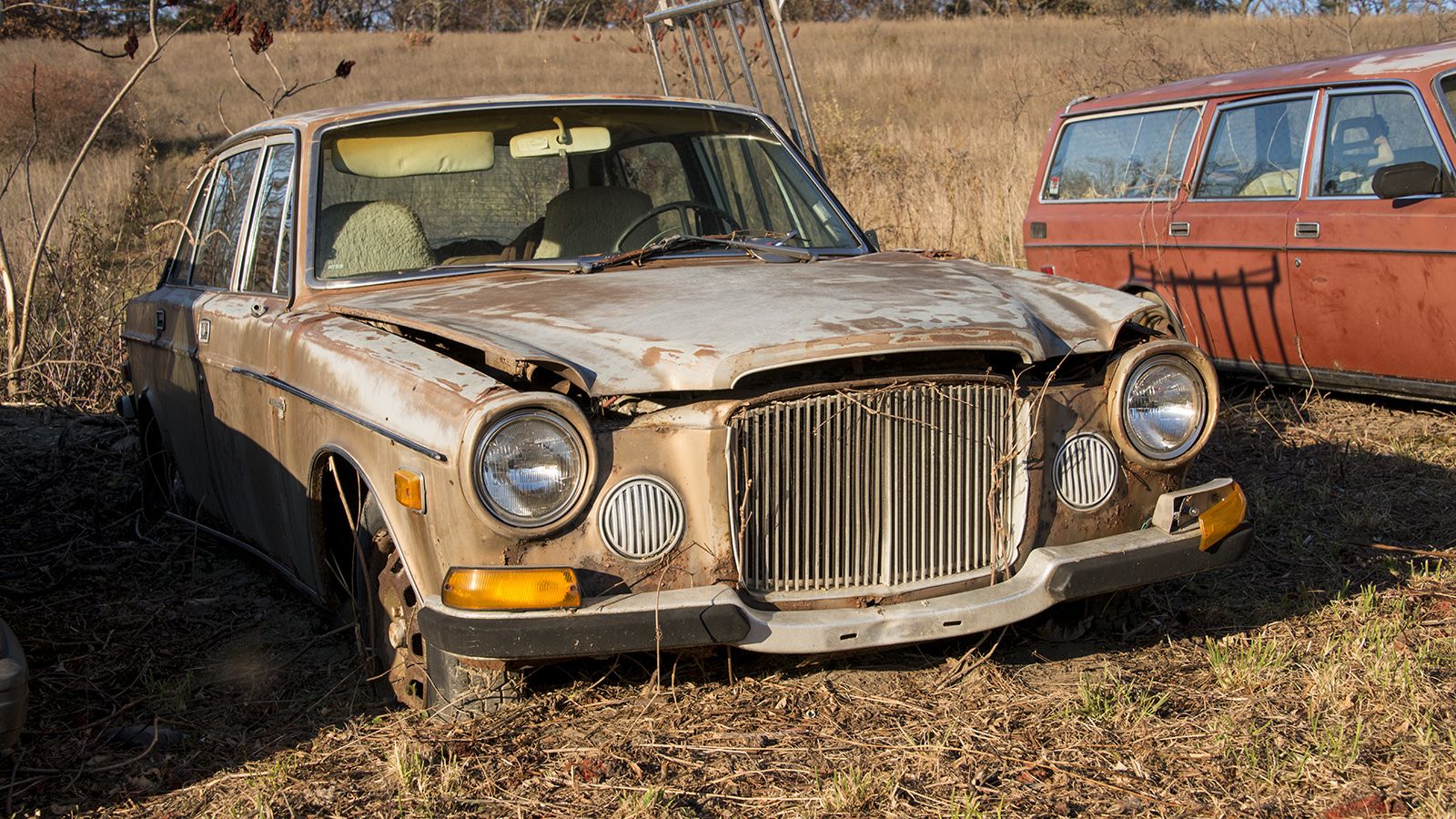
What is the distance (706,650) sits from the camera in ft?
10.7

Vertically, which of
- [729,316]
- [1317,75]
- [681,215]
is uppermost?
[1317,75]

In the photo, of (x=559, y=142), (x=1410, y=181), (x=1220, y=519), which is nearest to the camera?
(x=1220, y=519)

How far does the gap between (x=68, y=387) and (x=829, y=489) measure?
581 centimetres

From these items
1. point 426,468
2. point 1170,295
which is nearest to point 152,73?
point 1170,295

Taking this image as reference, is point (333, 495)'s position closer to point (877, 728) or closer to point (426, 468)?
point (426, 468)

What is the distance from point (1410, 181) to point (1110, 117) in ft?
7.43

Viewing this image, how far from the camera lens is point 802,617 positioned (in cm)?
298

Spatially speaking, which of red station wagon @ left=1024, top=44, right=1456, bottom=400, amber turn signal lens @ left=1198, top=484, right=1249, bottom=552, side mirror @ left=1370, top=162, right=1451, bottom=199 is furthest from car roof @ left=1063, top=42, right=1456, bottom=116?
amber turn signal lens @ left=1198, top=484, right=1249, bottom=552

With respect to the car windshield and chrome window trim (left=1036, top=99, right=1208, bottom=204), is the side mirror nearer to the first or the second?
chrome window trim (left=1036, top=99, right=1208, bottom=204)

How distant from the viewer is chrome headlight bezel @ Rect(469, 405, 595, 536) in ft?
9.11

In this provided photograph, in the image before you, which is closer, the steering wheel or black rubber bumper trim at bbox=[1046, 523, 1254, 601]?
black rubber bumper trim at bbox=[1046, 523, 1254, 601]

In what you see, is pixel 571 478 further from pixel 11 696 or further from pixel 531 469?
pixel 11 696

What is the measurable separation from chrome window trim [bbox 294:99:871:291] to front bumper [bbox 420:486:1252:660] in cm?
140

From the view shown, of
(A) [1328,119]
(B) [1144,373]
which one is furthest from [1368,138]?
(B) [1144,373]
